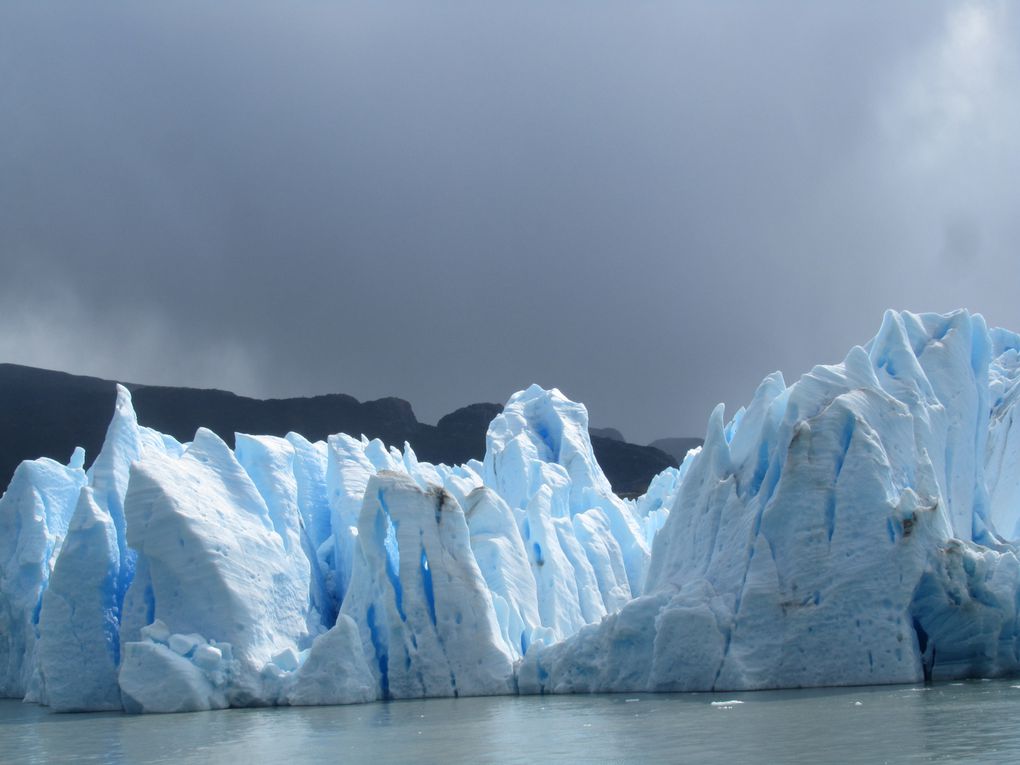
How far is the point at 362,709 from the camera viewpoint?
670 inches

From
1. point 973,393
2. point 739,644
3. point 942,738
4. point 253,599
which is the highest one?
point 973,393

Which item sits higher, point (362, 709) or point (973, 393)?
point (973, 393)

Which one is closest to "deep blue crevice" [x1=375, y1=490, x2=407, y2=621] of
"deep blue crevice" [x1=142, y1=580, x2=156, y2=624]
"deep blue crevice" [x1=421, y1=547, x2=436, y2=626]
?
"deep blue crevice" [x1=421, y1=547, x2=436, y2=626]

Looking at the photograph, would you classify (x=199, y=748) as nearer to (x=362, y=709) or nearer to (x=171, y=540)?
(x=362, y=709)

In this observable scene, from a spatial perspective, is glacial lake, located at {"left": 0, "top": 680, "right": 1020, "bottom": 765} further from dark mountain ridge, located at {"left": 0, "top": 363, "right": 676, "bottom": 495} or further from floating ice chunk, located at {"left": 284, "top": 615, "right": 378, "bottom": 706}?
dark mountain ridge, located at {"left": 0, "top": 363, "right": 676, "bottom": 495}

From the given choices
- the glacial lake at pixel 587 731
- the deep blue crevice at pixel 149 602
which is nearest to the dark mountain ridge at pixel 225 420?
the deep blue crevice at pixel 149 602

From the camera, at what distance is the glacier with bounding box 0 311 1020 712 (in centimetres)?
1648

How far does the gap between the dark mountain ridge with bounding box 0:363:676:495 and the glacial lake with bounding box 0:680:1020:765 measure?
59312 millimetres

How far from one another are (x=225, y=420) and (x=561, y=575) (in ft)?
198

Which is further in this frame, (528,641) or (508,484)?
(508,484)

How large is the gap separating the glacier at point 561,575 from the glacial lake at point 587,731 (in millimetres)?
824

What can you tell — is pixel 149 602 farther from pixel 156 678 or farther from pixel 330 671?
pixel 330 671

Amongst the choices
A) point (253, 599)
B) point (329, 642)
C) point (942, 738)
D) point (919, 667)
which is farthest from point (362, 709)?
point (942, 738)

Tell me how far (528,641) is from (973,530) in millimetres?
8201
